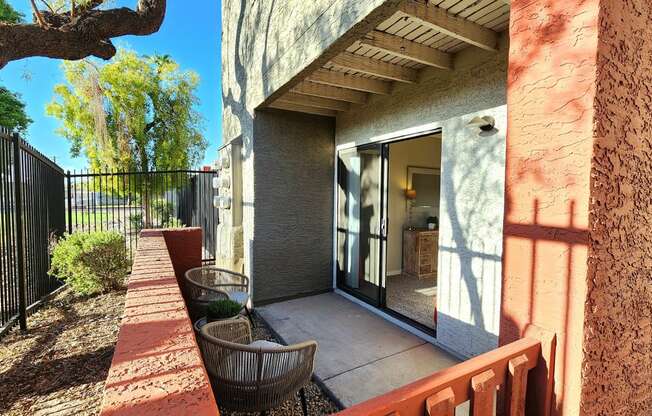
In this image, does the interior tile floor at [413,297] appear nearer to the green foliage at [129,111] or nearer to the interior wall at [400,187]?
the interior wall at [400,187]

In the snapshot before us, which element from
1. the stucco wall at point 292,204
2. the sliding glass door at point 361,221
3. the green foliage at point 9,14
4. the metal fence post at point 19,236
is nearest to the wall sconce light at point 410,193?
the sliding glass door at point 361,221

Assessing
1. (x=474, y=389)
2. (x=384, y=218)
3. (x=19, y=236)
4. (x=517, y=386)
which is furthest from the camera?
(x=384, y=218)

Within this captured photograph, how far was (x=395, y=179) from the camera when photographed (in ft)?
22.3

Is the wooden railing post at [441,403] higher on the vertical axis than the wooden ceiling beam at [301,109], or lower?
lower

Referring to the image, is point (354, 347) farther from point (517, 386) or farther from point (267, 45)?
point (267, 45)

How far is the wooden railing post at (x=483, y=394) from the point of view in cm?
126

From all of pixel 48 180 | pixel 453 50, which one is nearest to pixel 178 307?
pixel 453 50

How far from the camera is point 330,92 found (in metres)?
4.72

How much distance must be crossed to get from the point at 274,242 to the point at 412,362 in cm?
281

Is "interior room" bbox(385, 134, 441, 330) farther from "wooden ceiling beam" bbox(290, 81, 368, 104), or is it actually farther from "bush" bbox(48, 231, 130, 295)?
"bush" bbox(48, 231, 130, 295)

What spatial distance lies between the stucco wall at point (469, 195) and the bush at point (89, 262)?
5.24 m

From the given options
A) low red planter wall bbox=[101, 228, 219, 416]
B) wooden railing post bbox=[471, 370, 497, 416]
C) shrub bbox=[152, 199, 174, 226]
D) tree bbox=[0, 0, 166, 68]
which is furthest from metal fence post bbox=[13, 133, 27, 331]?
shrub bbox=[152, 199, 174, 226]

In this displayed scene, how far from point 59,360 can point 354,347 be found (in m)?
3.17

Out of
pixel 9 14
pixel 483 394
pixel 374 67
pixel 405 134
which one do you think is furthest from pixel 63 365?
pixel 9 14
